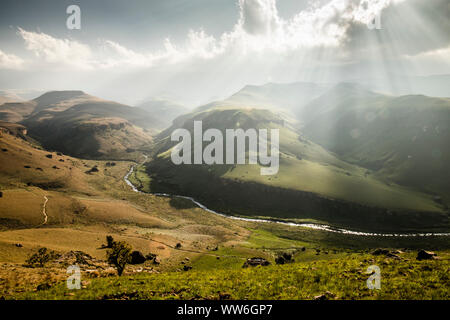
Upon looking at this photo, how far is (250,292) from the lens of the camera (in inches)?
698

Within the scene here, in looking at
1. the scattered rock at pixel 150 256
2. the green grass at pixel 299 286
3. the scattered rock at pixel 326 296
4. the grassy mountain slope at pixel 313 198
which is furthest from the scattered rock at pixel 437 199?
the scattered rock at pixel 326 296

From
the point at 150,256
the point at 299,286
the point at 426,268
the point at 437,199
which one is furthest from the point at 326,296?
the point at 437,199

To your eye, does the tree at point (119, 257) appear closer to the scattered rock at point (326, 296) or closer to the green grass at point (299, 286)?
the green grass at point (299, 286)

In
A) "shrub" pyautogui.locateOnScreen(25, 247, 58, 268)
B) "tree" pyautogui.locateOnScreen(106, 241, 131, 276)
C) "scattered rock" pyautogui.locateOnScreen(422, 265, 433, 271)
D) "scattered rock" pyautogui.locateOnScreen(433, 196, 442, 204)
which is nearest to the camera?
"scattered rock" pyautogui.locateOnScreen(422, 265, 433, 271)

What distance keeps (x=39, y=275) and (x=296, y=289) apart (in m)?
40.5

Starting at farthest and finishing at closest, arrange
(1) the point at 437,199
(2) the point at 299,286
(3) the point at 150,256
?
(1) the point at 437,199
(3) the point at 150,256
(2) the point at 299,286

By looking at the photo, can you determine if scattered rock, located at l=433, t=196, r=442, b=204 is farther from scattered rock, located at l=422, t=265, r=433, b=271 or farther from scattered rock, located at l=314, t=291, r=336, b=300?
scattered rock, located at l=314, t=291, r=336, b=300

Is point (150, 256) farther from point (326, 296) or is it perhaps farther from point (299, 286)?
point (326, 296)

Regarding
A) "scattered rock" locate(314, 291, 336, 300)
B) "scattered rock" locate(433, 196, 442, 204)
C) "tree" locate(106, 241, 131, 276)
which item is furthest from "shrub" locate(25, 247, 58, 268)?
"scattered rock" locate(433, 196, 442, 204)

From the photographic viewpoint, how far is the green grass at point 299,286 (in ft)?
51.2

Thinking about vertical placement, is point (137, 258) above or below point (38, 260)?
below

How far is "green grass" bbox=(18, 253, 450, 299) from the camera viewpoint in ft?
51.2

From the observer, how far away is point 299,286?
18.5m

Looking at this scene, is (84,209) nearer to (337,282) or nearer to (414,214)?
(337,282)
